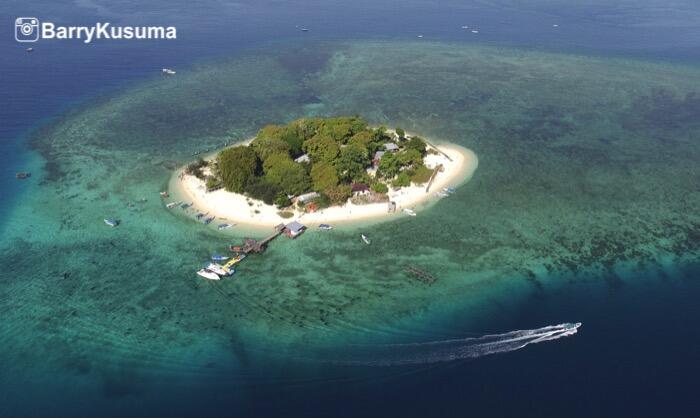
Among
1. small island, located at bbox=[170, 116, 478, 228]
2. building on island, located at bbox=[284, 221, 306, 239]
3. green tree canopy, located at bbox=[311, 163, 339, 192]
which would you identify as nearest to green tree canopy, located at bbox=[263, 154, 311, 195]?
small island, located at bbox=[170, 116, 478, 228]

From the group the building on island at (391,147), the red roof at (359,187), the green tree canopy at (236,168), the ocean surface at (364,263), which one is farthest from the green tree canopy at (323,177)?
the building on island at (391,147)

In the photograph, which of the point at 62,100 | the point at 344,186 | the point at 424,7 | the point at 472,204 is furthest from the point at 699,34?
the point at 62,100

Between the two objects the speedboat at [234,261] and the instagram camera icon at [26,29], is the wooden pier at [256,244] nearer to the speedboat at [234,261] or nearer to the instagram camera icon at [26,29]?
the speedboat at [234,261]

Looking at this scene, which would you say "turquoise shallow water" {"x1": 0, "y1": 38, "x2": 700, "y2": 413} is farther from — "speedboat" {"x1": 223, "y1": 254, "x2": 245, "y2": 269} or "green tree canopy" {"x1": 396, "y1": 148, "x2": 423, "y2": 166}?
"green tree canopy" {"x1": 396, "y1": 148, "x2": 423, "y2": 166}

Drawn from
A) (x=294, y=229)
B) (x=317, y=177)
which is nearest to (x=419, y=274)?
(x=294, y=229)

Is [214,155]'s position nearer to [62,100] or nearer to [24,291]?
[24,291]

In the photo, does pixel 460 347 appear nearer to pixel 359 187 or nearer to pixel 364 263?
pixel 364 263
